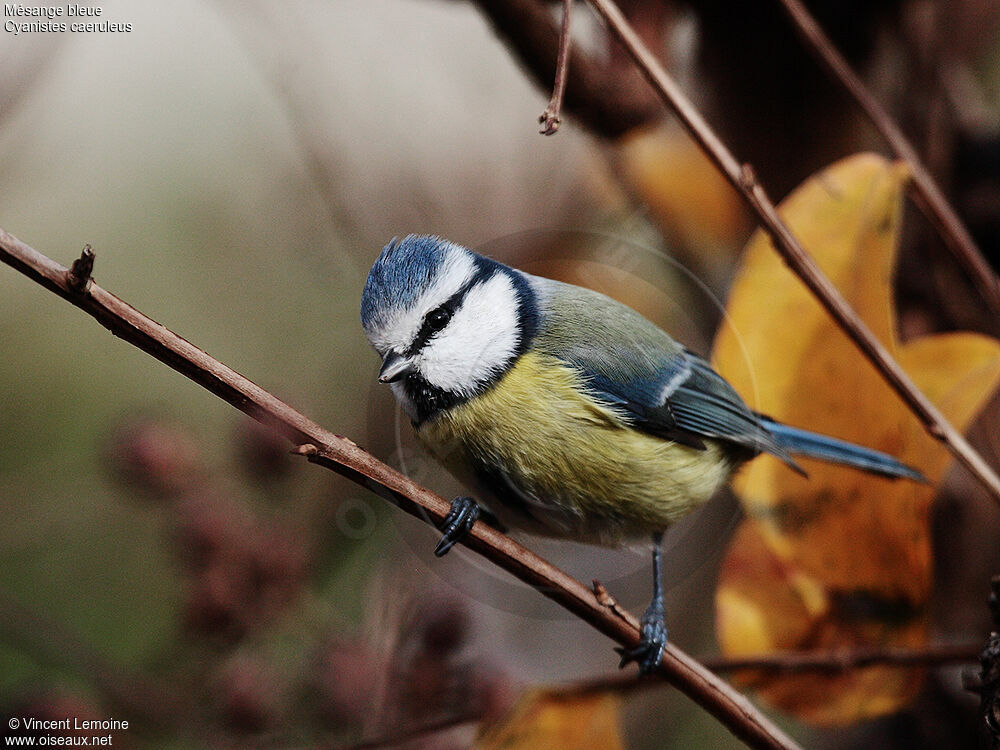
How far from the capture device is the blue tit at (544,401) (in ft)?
1.60

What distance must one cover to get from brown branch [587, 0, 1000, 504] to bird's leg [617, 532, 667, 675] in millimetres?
187

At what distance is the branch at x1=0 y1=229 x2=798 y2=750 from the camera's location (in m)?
0.33

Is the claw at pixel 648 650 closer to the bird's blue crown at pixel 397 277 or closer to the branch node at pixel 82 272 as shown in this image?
the bird's blue crown at pixel 397 277

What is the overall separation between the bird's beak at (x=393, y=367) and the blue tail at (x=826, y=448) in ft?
0.90

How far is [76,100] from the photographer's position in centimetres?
72

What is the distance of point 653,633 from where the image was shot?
0.56 metres

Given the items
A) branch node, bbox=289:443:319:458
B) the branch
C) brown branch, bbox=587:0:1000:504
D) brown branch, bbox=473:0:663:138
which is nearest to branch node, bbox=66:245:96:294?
the branch

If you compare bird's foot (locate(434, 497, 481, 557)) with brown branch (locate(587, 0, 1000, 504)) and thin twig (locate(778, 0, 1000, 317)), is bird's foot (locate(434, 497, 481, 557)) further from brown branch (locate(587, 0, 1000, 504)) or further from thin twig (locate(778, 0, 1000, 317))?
thin twig (locate(778, 0, 1000, 317))

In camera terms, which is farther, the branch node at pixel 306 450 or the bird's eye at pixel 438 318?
the bird's eye at pixel 438 318

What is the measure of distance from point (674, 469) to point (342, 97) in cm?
49

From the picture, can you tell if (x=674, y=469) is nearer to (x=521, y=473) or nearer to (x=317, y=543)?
(x=521, y=473)

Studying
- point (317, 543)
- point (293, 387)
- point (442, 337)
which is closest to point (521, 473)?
point (442, 337)

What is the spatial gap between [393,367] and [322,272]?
36 cm

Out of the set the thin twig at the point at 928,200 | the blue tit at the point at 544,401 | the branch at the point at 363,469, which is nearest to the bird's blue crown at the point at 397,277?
the blue tit at the point at 544,401
